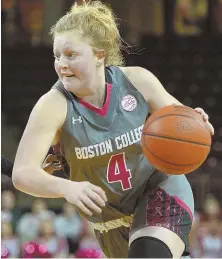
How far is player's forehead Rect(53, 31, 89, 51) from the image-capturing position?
2992mm

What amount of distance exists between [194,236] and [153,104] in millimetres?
4890

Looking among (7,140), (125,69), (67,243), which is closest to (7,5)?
(7,140)

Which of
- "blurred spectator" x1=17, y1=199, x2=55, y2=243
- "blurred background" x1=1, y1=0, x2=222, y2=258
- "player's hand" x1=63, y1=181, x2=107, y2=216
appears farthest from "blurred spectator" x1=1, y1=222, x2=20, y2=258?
"player's hand" x1=63, y1=181, x2=107, y2=216

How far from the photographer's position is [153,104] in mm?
3197

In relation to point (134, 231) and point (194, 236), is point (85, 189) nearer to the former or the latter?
point (134, 231)

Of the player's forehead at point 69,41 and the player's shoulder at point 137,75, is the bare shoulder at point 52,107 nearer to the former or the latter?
the player's forehead at point 69,41

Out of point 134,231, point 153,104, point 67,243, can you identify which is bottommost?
point 67,243

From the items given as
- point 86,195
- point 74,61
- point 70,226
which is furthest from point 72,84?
point 70,226

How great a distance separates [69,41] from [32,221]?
211 inches

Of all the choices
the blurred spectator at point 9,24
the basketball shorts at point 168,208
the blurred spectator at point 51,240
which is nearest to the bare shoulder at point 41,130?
the basketball shorts at point 168,208

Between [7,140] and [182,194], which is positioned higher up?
[182,194]

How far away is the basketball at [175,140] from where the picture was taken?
285 cm

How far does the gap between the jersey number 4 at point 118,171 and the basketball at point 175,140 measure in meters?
0.19

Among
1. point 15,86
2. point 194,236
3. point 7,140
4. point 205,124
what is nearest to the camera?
point 205,124
